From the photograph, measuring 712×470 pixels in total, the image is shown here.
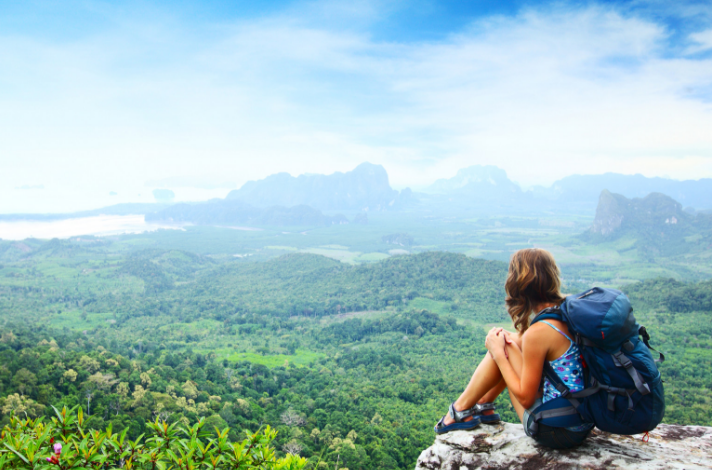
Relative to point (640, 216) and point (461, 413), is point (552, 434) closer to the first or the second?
point (461, 413)

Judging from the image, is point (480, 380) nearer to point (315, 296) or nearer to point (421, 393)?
point (421, 393)

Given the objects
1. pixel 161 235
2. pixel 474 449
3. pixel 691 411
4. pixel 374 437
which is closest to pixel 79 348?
pixel 374 437

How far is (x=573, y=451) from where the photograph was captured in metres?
3.54

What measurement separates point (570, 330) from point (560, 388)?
22.8 inches

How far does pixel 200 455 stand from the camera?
146 inches

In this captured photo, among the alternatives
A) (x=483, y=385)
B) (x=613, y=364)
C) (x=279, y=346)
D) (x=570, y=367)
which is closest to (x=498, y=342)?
(x=483, y=385)

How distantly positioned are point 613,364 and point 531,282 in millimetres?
903

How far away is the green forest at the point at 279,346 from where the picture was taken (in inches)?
690

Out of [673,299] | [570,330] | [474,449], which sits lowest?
[673,299]

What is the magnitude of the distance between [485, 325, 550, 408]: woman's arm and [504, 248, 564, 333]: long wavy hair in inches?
15.2

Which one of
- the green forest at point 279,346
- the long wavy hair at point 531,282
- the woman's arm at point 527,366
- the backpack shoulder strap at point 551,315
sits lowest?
the green forest at point 279,346

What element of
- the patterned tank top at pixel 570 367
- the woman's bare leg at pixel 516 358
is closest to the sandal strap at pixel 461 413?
the woman's bare leg at pixel 516 358

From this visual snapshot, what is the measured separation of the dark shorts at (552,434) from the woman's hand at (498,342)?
1.74ft

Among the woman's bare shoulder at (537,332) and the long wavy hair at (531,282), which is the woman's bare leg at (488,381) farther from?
the woman's bare shoulder at (537,332)
